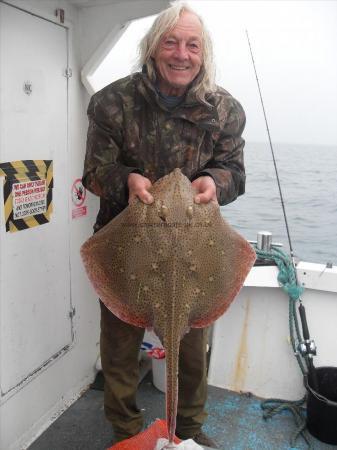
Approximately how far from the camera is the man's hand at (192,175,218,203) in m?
2.04

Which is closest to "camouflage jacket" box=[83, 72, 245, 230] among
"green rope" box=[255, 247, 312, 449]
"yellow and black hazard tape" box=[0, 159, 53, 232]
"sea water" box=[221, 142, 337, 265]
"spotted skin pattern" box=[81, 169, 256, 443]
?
"spotted skin pattern" box=[81, 169, 256, 443]

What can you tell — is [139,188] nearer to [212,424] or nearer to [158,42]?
[158,42]

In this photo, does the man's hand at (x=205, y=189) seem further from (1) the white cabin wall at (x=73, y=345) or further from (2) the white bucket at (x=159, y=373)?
(2) the white bucket at (x=159, y=373)

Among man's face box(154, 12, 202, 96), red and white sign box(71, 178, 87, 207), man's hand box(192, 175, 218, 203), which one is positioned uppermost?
man's face box(154, 12, 202, 96)

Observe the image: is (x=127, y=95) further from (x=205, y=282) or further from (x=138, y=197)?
(x=205, y=282)

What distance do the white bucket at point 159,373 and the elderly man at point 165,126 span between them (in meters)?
1.06

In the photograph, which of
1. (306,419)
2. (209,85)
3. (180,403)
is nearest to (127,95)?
(209,85)

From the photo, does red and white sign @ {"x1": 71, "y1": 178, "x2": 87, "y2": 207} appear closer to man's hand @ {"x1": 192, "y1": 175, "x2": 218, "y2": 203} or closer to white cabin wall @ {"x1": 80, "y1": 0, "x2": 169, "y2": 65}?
white cabin wall @ {"x1": 80, "y1": 0, "x2": 169, "y2": 65}

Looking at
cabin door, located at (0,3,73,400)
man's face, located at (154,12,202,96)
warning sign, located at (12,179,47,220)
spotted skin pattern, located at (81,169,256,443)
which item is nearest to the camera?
spotted skin pattern, located at (81,169,256,443)

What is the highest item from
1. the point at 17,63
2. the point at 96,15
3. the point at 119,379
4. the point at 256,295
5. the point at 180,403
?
the point at 96,15

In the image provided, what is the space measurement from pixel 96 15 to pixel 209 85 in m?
1.41

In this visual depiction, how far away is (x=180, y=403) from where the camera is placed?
296 cm

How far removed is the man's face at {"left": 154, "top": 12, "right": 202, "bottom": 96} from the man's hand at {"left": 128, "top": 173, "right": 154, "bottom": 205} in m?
0.62

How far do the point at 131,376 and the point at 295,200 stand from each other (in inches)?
125
